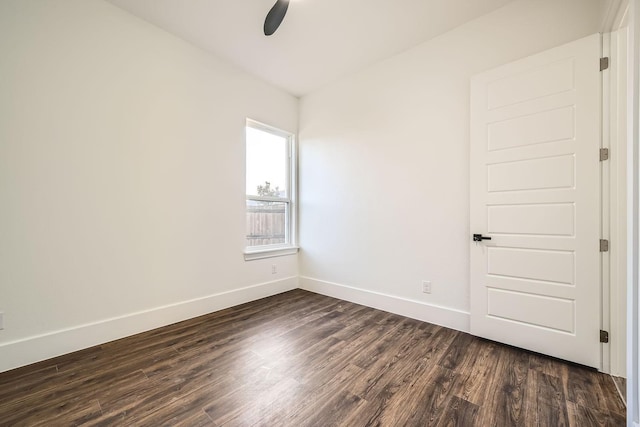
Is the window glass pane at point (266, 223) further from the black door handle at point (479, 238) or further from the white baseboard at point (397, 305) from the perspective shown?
the black door handle at point (479, 238)

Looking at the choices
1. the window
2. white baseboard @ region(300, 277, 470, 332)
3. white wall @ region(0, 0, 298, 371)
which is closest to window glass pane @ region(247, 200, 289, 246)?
the window

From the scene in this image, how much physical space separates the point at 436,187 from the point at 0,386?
12.0 ft

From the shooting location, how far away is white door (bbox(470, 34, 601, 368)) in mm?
1868

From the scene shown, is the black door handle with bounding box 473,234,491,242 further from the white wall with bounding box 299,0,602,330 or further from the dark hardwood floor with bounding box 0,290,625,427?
the dark hardwood floor with bounding box 0,290,625,427

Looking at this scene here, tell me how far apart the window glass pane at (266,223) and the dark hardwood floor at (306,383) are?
1323mm

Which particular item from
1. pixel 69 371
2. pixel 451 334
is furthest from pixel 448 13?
pixel 69 371

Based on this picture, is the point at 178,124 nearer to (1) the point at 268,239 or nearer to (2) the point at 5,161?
(2) the point at 5,161

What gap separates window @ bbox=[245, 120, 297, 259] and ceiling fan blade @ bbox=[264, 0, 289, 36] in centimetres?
150

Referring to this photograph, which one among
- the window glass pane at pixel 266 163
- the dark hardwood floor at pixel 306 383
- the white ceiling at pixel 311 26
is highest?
A: the white ceiling at pixel 311 26

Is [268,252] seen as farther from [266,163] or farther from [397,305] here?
[397,305]

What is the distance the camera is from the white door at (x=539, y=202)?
6.13 ft

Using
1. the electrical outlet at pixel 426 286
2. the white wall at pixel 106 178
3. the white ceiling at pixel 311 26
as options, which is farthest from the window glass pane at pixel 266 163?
the electrical outlet at pixel 426 286

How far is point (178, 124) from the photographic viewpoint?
8.87ft

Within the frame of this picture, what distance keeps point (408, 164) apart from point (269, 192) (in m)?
1.91
